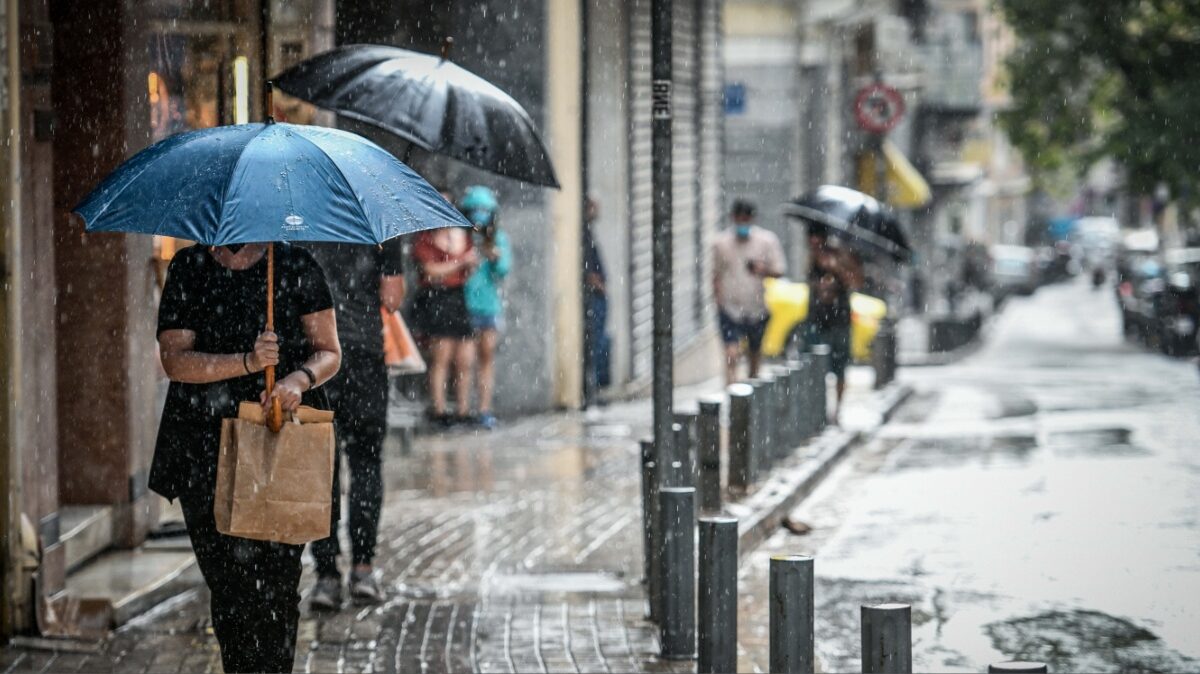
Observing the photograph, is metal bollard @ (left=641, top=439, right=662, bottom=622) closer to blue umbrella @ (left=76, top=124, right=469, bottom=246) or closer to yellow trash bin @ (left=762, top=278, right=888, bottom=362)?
blue umbrella @ (left=76, top=124, right=469, bottom=246)

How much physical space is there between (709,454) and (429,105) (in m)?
2.95

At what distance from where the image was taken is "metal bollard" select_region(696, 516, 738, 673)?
6.48m

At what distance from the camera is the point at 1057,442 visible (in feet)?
46.9

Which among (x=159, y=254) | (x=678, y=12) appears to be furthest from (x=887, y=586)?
(x=678, y=12)

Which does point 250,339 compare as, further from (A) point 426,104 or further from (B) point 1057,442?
(B) point 1057,442

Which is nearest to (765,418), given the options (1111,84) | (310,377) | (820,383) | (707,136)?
(820,383)

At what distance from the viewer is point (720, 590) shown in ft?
21.4

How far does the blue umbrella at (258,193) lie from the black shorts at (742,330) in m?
9.20

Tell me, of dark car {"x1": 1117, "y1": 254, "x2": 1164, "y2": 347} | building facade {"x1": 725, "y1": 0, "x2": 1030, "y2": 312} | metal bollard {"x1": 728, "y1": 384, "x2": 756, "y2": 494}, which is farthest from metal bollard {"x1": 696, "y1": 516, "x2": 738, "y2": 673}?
dark car {"x1": 1117, "y1": 254, "x2": 1164, "y2": 347}

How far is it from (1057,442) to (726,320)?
9.26 feet

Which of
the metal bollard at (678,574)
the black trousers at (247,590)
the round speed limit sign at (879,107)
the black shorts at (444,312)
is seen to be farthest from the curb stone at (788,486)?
the round speed limit sign at (879,107)

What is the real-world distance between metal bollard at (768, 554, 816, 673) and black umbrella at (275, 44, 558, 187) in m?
2.75

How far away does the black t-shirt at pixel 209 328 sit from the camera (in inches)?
223

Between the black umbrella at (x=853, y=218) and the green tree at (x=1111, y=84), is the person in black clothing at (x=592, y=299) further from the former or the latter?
the green tree at (x=1111, y=84)
